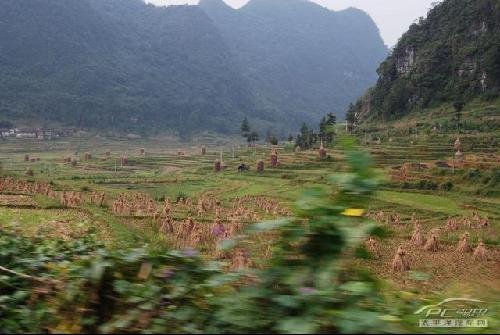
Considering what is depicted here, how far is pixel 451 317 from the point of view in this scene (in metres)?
2.31

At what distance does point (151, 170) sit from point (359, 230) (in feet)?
174

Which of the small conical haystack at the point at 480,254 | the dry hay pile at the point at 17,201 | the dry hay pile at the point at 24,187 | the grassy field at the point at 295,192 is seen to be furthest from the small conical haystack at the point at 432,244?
the dry hay pile at the point at 24,187

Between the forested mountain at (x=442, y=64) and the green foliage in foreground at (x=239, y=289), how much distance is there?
6932cm

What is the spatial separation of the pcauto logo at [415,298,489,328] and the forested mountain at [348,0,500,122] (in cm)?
6918

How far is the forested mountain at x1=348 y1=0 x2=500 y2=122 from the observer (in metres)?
71.8

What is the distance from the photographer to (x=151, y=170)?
54156mm

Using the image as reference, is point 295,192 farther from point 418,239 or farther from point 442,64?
point 442,64

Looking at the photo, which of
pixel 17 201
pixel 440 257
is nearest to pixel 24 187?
pixel 17 201

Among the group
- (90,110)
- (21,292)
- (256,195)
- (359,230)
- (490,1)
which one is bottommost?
(256,195)

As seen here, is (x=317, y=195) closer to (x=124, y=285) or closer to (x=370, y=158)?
(x=370, y=158)

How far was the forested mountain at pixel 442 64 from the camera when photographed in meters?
71.8

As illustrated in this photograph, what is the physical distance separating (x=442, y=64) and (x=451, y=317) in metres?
84.9

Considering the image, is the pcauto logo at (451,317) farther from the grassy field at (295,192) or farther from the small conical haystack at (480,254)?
the small conical haystack at (480,254)

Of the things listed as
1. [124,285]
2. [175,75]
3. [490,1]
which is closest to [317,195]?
[124,285]
